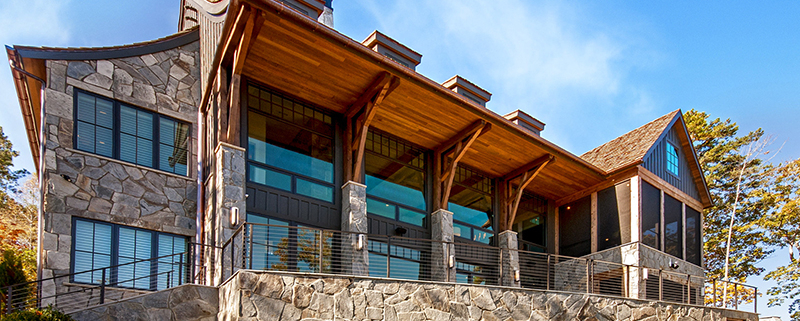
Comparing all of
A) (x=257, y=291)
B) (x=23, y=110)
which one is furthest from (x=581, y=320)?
(x=23, y=110)

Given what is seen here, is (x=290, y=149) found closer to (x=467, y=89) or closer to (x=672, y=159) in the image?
(x=467, y=89)

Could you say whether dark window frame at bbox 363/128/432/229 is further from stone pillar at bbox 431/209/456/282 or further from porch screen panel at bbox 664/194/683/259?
porch screen panel at bbox 664/194/683/259

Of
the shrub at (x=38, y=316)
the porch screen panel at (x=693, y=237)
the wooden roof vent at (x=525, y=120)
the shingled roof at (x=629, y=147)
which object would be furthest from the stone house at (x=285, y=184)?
the wooden roof vent at (x=525, y=120)

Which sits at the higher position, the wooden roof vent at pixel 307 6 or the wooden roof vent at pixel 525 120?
the wooden roof vent at pixel 307 6

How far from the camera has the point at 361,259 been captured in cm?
1291

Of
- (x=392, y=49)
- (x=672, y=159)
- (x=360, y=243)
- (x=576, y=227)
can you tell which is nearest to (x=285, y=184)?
(x=360, y=243)

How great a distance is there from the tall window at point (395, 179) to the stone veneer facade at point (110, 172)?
403 cm

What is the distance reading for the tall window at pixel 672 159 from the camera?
765 inches

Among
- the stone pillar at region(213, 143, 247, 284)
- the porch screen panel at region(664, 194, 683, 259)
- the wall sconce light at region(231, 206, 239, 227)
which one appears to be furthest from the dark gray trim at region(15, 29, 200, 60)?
the porch screen panel at region(664, 194, 683, 259)

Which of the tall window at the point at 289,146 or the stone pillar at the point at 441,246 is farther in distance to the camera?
the stone pillar at the point at 441,246

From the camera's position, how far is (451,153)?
16266 millimetres

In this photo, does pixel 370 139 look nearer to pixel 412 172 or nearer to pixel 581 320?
pixel 412 172

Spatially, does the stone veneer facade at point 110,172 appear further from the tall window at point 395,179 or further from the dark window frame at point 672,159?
the dark window frame at point 672,159

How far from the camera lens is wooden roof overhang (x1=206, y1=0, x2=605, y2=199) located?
11570 millimetres
